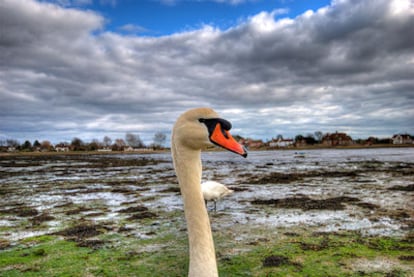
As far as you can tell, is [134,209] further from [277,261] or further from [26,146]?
[26,146]

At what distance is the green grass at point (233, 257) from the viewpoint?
561 centimetres

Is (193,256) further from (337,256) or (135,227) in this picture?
(135,227)

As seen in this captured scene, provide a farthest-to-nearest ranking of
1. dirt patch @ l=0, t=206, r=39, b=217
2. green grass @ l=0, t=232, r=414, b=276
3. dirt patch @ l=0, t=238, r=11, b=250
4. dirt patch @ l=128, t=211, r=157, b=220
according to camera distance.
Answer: dirt patch @ l=0, t=206, r=39, b=217 → dirt patch @ l=128, t=211, r=157, b=220 → dirt patch @ l=0, t=238, r=11, b=250 → green grass @ l=0, t=232, r=414, b=276

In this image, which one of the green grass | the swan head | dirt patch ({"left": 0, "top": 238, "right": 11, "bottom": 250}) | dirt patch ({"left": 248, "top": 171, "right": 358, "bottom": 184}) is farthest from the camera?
dirt patch ({"left": 248, "top": 171, "right": 358, "bottom": 184})

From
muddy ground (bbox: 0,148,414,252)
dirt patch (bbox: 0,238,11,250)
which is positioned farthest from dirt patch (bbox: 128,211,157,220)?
dirt patch (bbox: 0,238,11,250)

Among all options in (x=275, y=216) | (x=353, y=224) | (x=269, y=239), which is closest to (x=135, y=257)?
(x=269, y=239)

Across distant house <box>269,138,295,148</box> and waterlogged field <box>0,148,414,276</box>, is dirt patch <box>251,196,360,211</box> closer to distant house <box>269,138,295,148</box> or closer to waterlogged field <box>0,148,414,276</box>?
waterlogged field <box>0,148,414,276</box>

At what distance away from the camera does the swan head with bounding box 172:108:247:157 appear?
308 centimetres

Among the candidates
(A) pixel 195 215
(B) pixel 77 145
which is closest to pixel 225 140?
(A) pixel 195 215

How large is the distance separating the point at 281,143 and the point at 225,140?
180 metres

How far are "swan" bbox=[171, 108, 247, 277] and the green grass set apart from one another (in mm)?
2667

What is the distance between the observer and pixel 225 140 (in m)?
3.03

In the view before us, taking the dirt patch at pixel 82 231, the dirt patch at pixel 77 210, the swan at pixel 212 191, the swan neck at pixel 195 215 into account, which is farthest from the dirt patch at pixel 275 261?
the dirt patch at pixel 77 210

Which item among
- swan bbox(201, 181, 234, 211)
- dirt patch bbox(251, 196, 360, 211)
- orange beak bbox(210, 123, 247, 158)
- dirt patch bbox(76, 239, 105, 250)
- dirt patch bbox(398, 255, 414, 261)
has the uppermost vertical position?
orange beak bbox(210, 123, 247, 158)
